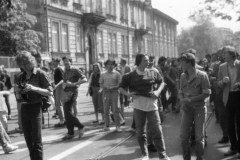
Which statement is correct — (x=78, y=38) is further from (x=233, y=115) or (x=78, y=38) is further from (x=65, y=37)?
(x=233, y=115)

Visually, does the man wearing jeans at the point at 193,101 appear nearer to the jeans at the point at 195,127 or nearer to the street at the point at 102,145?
the jeans at the point at 195,127

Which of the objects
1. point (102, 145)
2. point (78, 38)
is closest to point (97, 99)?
point (102, 145)

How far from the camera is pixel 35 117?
4965mm

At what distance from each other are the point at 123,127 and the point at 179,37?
70454 mm

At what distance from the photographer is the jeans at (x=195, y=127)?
528 centimetres

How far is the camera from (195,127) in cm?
534

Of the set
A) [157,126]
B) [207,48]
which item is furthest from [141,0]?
[157,126]

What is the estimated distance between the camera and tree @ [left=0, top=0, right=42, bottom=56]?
21125 mm

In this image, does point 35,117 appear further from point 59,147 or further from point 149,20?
point 149,20

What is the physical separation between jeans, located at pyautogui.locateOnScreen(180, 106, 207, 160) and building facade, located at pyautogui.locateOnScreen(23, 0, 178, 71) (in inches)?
446

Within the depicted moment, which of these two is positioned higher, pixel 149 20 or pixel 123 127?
pixel 149 20

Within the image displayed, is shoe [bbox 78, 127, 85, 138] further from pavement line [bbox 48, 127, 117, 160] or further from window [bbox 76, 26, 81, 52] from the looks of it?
window [bbox 76, 26, 81, 52]

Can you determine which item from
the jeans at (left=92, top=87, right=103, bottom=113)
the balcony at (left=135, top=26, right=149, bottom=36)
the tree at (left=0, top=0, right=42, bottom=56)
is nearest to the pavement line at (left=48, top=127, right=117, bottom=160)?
the jeans at (left=92, top=87, right=103, bottom=113)

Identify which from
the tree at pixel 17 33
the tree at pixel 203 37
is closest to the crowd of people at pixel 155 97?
the tree at pixel 17 33
